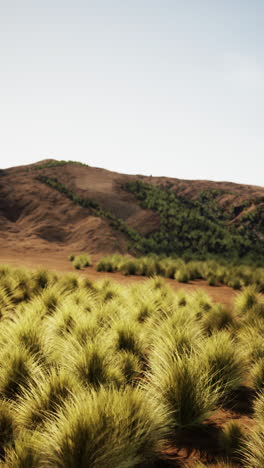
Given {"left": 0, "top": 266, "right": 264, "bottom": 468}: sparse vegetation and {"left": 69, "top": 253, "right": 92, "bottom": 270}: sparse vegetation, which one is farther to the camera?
{"left": 69, "top": 253, "right": 92, "bottom": 270}: sparse vegetation

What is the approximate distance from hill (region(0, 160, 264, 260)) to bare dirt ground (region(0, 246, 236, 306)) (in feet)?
4.91

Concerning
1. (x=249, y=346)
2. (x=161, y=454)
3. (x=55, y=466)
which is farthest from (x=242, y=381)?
(x=55, y=466)

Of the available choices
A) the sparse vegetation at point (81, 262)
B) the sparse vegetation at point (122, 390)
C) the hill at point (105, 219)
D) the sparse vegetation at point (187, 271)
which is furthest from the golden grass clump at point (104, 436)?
the hill at point (105, 219)

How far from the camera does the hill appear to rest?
70.3 feet

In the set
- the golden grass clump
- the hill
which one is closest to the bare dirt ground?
the hill

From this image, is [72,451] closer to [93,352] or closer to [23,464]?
[23,464]

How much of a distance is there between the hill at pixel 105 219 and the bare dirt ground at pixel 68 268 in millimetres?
1496

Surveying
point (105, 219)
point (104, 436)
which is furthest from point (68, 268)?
point (104, 436)

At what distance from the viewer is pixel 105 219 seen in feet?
79.9

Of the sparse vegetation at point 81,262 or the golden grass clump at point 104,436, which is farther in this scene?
→ the sparse vegetation at point 81,262

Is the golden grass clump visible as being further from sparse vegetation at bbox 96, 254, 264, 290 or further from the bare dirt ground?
sparse vegetation at bbox 96, 254, 264, 290

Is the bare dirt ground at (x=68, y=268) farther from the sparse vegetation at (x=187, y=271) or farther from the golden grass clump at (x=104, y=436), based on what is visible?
the golden grass clump at (x=104, y=436)

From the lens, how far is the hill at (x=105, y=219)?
21422 mm

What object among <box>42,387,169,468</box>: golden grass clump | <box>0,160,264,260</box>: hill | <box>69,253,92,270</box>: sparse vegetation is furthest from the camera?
<box>0,160,264,260</box>: hill
